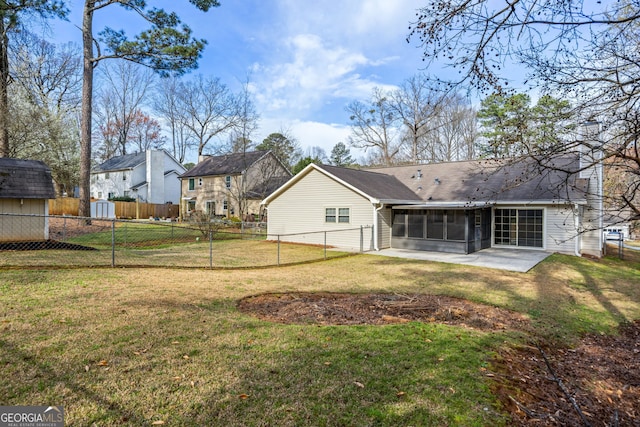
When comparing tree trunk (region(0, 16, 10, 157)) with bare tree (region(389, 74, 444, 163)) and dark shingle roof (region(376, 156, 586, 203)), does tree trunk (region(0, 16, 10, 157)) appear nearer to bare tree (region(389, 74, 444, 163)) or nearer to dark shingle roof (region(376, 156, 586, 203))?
bare tree (region(389, 74, 444, 163))

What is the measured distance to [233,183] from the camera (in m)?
29.7

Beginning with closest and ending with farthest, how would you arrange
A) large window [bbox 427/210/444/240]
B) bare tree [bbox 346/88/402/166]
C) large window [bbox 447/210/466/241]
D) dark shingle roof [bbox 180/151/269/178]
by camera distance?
large window [bbox 447/210/466/241] < large window [bbox 427/210/444/240] < dark shingle roof [bbox 180/151/269/178] < bare tree [bbox 346/88/402/166]

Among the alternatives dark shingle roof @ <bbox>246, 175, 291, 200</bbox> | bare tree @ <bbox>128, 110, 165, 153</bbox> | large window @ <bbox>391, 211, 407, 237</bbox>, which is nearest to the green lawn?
large window @ <bbox>391, 211, 407, 237</bbox>

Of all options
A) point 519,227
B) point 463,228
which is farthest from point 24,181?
point 519,227

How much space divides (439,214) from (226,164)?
2241 cm

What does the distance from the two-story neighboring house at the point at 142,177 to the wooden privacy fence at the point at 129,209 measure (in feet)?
9.65

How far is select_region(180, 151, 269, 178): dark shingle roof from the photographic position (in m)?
29.7

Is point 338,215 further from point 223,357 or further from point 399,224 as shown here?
point 223,357

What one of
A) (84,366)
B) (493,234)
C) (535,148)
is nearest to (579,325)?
(535,148)

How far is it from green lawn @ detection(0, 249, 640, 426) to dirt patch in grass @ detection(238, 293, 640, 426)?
11.0 inches

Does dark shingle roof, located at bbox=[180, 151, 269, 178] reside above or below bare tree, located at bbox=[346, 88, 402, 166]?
below

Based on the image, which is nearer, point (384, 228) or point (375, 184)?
point (384, 228)

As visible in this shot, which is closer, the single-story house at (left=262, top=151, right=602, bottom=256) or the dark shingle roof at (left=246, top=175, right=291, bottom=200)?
the single-story house at (left=262, top=151, right=602, bottom=256)

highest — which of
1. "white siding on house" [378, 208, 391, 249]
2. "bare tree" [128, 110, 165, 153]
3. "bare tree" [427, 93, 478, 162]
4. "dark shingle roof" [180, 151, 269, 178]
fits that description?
"bare tree" [128, 110, 165, 153]
